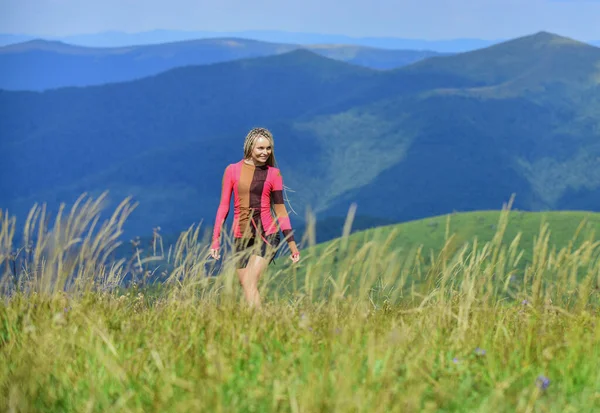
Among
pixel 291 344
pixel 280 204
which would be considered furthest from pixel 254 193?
pixel 291 344

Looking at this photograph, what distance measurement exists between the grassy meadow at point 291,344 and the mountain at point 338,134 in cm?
9914

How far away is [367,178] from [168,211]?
29.6 metres

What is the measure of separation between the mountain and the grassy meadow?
325 feet

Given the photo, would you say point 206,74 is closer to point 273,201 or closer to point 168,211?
point 168,211

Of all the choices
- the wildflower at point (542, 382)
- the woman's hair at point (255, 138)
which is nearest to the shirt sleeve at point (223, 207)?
the woman's hair at point (255, 138)

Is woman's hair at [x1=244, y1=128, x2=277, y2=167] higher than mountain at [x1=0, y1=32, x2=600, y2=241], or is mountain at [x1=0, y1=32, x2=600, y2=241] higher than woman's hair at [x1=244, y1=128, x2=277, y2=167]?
woman's hair at [x1=244, y1=128, x2=277, y2=167]

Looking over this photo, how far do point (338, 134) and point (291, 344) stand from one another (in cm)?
13423

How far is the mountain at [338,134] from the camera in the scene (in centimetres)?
11888

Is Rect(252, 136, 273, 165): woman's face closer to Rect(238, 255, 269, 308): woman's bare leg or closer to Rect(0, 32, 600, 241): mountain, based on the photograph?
Rect(238, 255, 269, 308): woman's bare leg

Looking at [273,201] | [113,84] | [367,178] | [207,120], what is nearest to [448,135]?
[367,178]

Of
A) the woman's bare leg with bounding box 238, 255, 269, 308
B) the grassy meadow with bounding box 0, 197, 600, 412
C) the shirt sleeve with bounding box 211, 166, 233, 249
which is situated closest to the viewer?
the grassy meadow with bounding box 0, 197, 600, 412

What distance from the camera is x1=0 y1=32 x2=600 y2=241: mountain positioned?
11888 centimetres

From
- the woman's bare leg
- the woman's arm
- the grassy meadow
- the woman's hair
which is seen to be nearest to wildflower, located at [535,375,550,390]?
the grassy meadow

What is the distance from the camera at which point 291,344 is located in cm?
406
